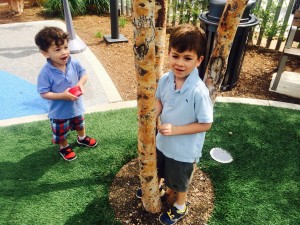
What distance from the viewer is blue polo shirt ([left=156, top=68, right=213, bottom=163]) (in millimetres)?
1886

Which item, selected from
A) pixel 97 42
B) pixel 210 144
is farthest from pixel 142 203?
pixel 97 42

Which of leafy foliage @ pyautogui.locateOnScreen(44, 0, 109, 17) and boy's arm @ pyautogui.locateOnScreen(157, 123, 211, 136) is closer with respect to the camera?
boy's arm @ pyautogui.locateOnScreen(157, 123, 211, 136)

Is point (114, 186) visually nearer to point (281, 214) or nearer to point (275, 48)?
point (281, 214)

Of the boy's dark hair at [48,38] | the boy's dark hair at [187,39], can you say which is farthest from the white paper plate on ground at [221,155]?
the boy's dark hair at [48,38]

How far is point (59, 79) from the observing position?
270 cm

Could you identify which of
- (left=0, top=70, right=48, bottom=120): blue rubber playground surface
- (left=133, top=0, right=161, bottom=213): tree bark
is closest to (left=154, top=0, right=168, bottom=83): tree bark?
(left=133, top=0, right=161, bottom=213): tree bark

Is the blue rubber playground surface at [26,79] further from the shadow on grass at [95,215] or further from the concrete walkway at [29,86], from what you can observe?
the shadow on grass at [95,215]

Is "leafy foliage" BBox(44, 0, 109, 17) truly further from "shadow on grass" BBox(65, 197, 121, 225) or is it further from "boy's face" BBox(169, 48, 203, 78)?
"boy's face" BBox(169, 48, 203, 78)

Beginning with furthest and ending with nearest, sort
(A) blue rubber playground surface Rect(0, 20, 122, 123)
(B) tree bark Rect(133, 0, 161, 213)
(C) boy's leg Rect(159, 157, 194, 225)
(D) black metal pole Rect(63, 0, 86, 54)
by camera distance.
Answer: (D) black metal pole Rect(63, 0, 86, 54)
(A) blue rubber playground surface Rect(0, 20, 122, 123)
(C) boy's leg Rect(159, 157, 194, 225)
(B) tree bark Rect(133, 0, 161, 213)

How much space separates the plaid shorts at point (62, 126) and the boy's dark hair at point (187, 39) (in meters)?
1.58

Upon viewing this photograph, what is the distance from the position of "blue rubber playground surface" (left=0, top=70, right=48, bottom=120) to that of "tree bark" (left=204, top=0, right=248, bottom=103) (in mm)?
2588

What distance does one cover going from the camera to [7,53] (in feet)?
18.8

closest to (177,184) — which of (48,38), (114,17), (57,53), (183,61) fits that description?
(183,61)

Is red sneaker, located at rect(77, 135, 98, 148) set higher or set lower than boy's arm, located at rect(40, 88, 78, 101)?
lower
